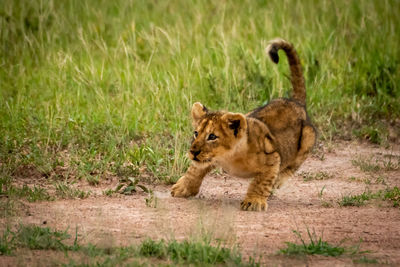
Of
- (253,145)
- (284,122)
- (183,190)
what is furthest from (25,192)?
(284,122)

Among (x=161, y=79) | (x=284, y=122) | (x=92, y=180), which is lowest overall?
(x=92, y=180)

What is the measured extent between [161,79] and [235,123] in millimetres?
3175

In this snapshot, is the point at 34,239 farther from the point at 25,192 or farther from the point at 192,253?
the point at 25,192

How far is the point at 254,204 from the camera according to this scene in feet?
17.7

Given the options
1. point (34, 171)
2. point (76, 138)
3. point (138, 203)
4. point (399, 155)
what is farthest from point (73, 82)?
point (399, 155)

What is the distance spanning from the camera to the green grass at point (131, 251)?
3.82 m

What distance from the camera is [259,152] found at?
18.2 feet

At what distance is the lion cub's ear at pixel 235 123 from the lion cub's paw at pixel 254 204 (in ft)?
1.79

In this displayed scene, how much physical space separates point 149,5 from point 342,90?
4.29 meters

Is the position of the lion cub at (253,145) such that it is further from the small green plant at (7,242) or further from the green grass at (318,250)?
the small green plant at (7,242)

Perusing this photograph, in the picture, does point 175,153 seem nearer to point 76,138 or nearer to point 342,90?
point 76,138

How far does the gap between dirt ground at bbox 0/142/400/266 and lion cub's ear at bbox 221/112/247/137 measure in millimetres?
618

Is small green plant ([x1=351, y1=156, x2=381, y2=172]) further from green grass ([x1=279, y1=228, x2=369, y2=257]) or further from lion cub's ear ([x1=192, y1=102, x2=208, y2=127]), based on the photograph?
green grass ([x1=279, y1=228, x2=369, y2=257])

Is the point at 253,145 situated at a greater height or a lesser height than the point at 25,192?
greater
